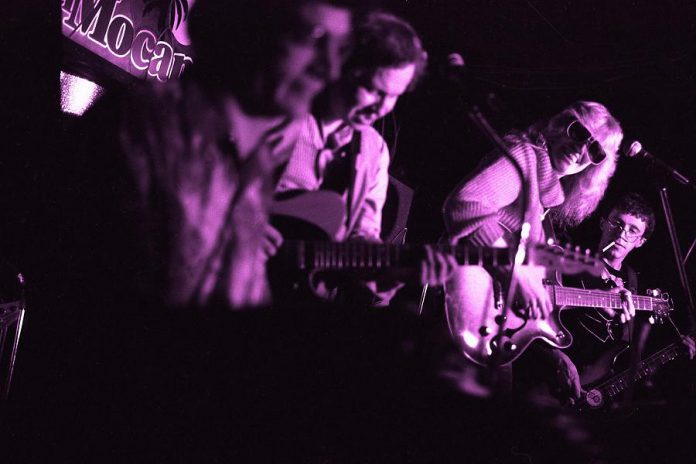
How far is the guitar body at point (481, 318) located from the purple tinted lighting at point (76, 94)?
1.64 meters

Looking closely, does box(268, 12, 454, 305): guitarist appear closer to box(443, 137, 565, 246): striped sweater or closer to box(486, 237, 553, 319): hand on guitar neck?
box(443, 137, 565, 246): striped sweater

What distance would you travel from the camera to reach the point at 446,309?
2.44m

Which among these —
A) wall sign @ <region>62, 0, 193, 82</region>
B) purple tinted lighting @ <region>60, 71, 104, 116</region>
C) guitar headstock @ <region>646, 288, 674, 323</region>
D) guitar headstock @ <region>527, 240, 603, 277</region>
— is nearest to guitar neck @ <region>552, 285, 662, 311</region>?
guitar headstock @ <region>646, 288, 674, 323</region>

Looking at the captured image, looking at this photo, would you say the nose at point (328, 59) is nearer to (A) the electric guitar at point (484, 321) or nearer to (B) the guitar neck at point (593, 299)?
(A) the electric guitar at point (484, 321)

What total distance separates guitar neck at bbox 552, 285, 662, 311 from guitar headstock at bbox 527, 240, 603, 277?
1.82 ft

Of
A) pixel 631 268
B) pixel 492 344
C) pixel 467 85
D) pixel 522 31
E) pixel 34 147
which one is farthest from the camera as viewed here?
pixel 631 268

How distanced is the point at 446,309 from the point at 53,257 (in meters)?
1.61

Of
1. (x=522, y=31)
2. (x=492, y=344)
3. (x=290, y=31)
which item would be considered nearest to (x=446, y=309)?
(x=492, y=344)

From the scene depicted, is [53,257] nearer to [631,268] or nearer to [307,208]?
[307,208]

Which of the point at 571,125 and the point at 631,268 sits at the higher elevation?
the point at 571,125

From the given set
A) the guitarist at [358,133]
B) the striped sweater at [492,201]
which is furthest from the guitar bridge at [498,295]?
the guitarist at [358,133]

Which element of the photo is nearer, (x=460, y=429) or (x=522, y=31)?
(x=460, y=429)

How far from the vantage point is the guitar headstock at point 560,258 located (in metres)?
2.13

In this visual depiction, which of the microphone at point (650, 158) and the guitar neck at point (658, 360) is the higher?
the microphone at point (650, 158)
